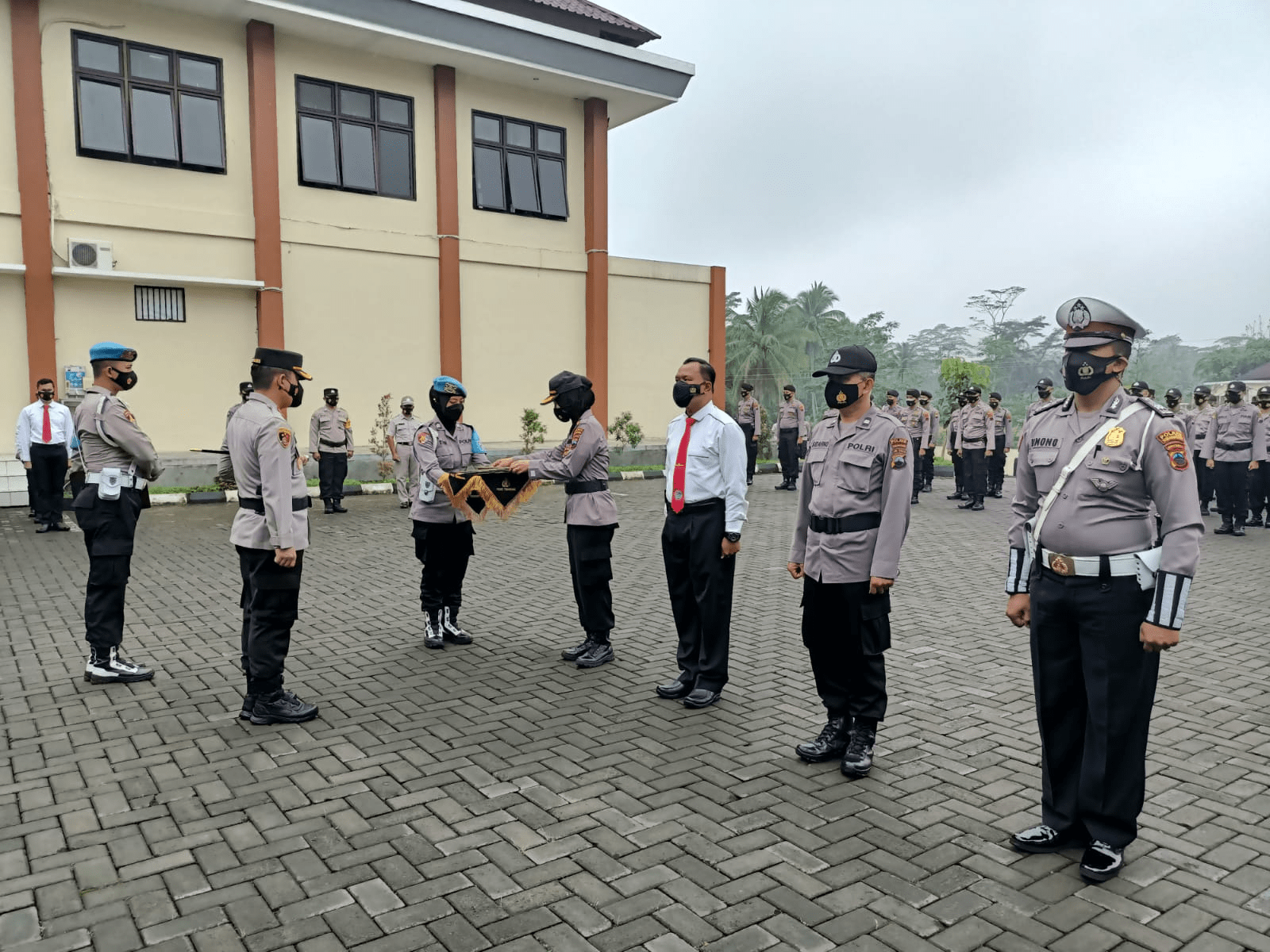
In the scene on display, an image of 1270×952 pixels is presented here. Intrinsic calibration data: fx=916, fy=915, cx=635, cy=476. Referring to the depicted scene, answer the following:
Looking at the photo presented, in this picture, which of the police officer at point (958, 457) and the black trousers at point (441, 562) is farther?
the police officer at point (958, 457)

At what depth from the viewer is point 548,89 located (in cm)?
2073

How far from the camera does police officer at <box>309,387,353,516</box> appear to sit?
47.9 ft

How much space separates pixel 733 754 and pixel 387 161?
666 inches

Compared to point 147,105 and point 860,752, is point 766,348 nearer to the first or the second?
point 147,105

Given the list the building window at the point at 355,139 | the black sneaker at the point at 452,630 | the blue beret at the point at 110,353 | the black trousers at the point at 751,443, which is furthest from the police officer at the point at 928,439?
the blue beret at the point at 110,353

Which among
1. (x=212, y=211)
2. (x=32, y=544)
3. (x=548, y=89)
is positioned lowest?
(x=32, y=544)

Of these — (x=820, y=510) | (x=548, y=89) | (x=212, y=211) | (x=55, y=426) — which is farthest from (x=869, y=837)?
(x=548, y=89)

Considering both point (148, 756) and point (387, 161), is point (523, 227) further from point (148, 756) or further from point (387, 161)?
point (148, 756)

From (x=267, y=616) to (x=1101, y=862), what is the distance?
4234 mm

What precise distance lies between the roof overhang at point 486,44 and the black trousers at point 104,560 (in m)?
13.6

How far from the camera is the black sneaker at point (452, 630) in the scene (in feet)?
22.4

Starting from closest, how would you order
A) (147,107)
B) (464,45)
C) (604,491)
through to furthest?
(604,491)
(147,107)
(464,45)

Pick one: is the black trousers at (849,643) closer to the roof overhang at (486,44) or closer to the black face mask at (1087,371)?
the black face mask at (1087,371)

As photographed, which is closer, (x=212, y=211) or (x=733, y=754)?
(x=733, y=754)
